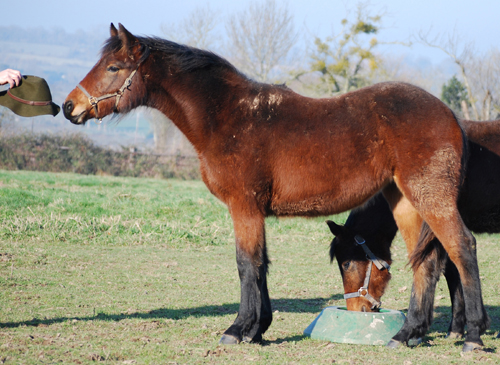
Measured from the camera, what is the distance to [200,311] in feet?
18.3

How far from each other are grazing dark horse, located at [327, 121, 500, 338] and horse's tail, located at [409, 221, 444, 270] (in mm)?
453

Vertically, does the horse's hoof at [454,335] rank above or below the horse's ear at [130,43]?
below

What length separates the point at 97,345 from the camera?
4012 mm

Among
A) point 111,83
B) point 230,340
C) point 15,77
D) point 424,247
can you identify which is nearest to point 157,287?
point 230,340

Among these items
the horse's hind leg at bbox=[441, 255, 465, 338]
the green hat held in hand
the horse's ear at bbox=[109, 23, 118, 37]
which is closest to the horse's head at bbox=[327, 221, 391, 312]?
the horse's hind leg at bbox=[441, 255, 465, 338]

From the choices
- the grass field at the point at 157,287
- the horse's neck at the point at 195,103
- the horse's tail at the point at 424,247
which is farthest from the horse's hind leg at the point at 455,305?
the horse's neck at the point at 195,103

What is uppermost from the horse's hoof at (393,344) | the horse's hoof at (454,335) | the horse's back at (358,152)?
the horse's back at (358,152)

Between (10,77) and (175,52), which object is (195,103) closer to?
(175,52)

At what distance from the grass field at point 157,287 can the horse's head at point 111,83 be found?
205 cm

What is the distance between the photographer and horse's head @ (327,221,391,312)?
193 inches

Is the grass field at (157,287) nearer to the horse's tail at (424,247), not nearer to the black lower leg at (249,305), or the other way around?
the black lower leg at (249,305)

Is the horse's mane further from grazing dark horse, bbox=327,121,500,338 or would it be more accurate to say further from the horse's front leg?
grazing dark horse, bbox=327,121,500,338

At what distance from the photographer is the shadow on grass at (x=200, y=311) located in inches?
188

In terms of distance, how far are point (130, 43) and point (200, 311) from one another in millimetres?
3054
